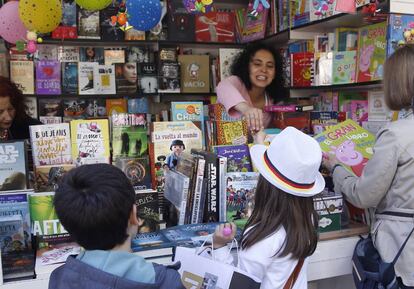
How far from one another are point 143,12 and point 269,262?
6.66 ft

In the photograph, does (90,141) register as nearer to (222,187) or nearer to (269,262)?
(222,187)

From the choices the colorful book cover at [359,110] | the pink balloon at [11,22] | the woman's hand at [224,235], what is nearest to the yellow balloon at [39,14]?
the pink balloon at [11,22]

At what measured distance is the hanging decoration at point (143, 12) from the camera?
9.29ft

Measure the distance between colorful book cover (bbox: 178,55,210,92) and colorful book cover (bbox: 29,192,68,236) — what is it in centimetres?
299

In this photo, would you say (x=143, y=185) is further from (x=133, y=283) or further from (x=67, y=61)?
(x=67, y=61)

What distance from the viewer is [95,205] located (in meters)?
1.01

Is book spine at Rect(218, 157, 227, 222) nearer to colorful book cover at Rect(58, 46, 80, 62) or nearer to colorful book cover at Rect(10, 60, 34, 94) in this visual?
colorful book cover at Rect(10, 60, 34, 94)

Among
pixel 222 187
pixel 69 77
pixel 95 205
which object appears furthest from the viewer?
pixel 69 77

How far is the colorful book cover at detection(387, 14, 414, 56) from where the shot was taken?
240 centimetres

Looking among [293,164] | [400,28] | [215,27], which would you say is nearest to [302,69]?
[400,28]

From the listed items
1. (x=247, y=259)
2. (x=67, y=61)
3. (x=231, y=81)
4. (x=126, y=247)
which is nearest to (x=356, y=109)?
(x=231, y=81)

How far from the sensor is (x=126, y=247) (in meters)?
1.10

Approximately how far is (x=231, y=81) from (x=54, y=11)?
1.33 metres

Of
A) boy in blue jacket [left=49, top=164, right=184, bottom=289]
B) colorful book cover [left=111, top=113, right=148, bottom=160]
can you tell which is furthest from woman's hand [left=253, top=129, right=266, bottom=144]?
boy in blue jacket [left=49, top=164, right=184, bottom=289]
